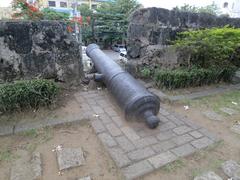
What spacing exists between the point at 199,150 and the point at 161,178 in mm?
680

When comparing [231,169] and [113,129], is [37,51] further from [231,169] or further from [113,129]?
[231,169]

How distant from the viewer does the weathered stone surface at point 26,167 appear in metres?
1.88

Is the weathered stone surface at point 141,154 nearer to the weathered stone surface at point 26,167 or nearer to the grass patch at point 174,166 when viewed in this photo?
the grass patch at point 174,166

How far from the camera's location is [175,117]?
306 cm

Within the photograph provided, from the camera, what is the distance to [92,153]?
2238mm

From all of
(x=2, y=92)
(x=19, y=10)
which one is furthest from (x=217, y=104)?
(x=19, y=10)

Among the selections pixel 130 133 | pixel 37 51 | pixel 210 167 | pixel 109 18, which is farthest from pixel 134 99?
pixel 109 18

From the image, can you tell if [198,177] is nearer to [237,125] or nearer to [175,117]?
[175,117]

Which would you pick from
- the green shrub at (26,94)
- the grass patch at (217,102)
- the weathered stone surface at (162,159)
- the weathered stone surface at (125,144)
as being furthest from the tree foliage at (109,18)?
the weathered stone surface at (162,159)

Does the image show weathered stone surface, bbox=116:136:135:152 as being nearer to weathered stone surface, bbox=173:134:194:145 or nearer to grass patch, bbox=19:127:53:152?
weathered stone surface, bbox=173:134:194:145

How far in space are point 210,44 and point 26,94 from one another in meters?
3.65

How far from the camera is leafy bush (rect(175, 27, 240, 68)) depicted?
13.1 ft

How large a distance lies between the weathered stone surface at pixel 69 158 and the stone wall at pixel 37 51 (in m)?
1.91

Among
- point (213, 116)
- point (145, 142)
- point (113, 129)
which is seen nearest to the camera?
point (145, 142)
